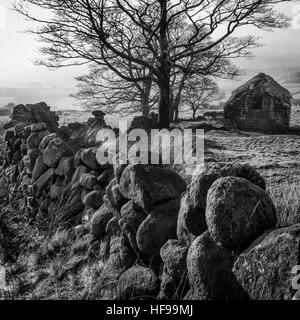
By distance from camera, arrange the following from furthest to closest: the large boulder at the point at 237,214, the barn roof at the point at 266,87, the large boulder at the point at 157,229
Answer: the barn roof at the point at 266,87 < the large boulder at the point at 157,229 < the large boulder at the point at 237,214

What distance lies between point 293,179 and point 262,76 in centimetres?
619

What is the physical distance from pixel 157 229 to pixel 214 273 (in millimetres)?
871

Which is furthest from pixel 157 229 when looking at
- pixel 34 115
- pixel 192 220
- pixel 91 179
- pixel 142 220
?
pixel 34 115

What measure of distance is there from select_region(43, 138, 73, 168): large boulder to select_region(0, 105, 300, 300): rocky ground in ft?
0.07

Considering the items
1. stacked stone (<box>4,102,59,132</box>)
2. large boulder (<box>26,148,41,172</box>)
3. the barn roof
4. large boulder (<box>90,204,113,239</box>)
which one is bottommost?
large boulder (<box>90,204,113,239</box>)

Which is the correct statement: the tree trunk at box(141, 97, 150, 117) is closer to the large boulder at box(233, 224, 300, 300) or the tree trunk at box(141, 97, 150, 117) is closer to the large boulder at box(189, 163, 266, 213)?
the large boulder at box(189, 163, 266, 213)

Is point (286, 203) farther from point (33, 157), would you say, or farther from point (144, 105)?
point (144, 105)

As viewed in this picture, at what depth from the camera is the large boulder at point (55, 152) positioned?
5.54 meters

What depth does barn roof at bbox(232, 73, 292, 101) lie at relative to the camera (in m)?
8.52

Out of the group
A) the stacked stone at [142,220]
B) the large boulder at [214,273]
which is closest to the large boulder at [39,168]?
the stacked stone at [142,220]

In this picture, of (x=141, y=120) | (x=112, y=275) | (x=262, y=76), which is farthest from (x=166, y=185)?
(x=262, y=76)

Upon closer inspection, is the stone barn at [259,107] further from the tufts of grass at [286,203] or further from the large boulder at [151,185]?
the large boulder at [151,185]

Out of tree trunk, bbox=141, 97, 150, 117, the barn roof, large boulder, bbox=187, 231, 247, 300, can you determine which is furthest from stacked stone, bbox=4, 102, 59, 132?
large boulder, bbox=187, 231, 247, 300

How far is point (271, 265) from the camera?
161cm
